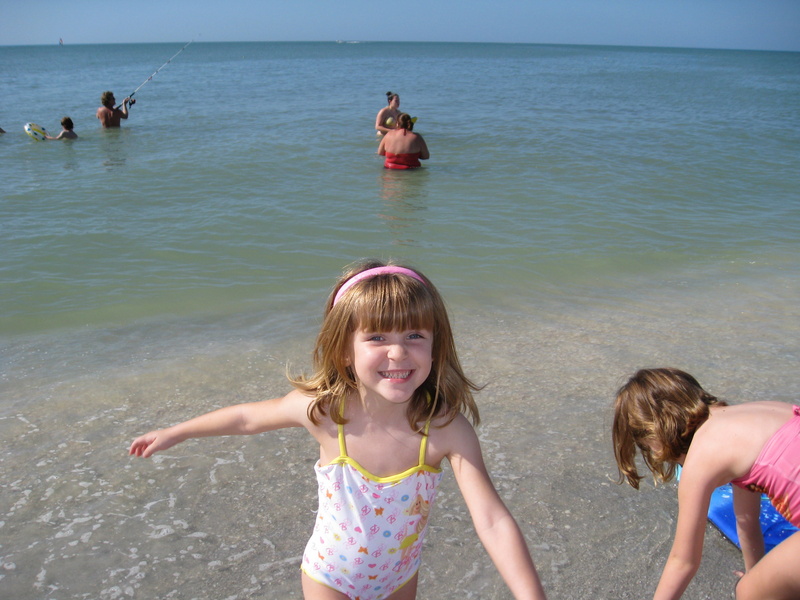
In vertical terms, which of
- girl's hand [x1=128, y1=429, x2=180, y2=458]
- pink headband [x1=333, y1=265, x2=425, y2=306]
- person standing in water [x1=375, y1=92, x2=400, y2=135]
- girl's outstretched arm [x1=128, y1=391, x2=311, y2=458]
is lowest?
girl's hand [x1=128, y1=429, x2=180, y2=458]

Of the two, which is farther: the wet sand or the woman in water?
the woman in water

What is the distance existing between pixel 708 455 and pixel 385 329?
1.04 meters

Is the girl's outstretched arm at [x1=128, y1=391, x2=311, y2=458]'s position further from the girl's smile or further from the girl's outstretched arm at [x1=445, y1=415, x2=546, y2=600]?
the girl's outstretched arm at [x1=445, y1=415, x2=546, y2=600]

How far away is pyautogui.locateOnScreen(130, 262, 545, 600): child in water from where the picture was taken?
1.86m

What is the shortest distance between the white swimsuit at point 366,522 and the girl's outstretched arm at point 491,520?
3.7 inches

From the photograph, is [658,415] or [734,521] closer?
[658,415]

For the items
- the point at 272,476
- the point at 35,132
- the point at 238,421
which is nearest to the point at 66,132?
the point at 35,132

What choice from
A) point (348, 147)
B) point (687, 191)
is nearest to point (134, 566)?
point (687, 191)

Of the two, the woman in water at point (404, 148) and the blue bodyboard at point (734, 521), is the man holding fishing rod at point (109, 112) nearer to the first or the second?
the woman in water at point (404, 148)

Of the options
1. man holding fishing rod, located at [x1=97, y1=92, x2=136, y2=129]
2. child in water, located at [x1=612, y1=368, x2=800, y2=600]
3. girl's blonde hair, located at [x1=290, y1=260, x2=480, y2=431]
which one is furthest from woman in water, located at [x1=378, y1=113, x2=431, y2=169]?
girl's blonde hair, located at [x1=290, y1=260, x2=480, y2=431]

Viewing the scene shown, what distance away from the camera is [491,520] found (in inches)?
71.8

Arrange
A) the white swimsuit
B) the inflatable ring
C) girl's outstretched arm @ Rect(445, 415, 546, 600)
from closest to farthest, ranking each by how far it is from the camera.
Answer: girl's outstretched arm @ Rect(445, 415, 546, 600), the white swimsuit, the inflatable ring

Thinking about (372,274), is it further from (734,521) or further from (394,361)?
(734,521)

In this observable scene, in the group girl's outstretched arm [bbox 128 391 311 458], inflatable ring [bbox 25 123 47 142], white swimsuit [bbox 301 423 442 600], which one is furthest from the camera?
inflatable ring [bbox 25 123 47 142]
